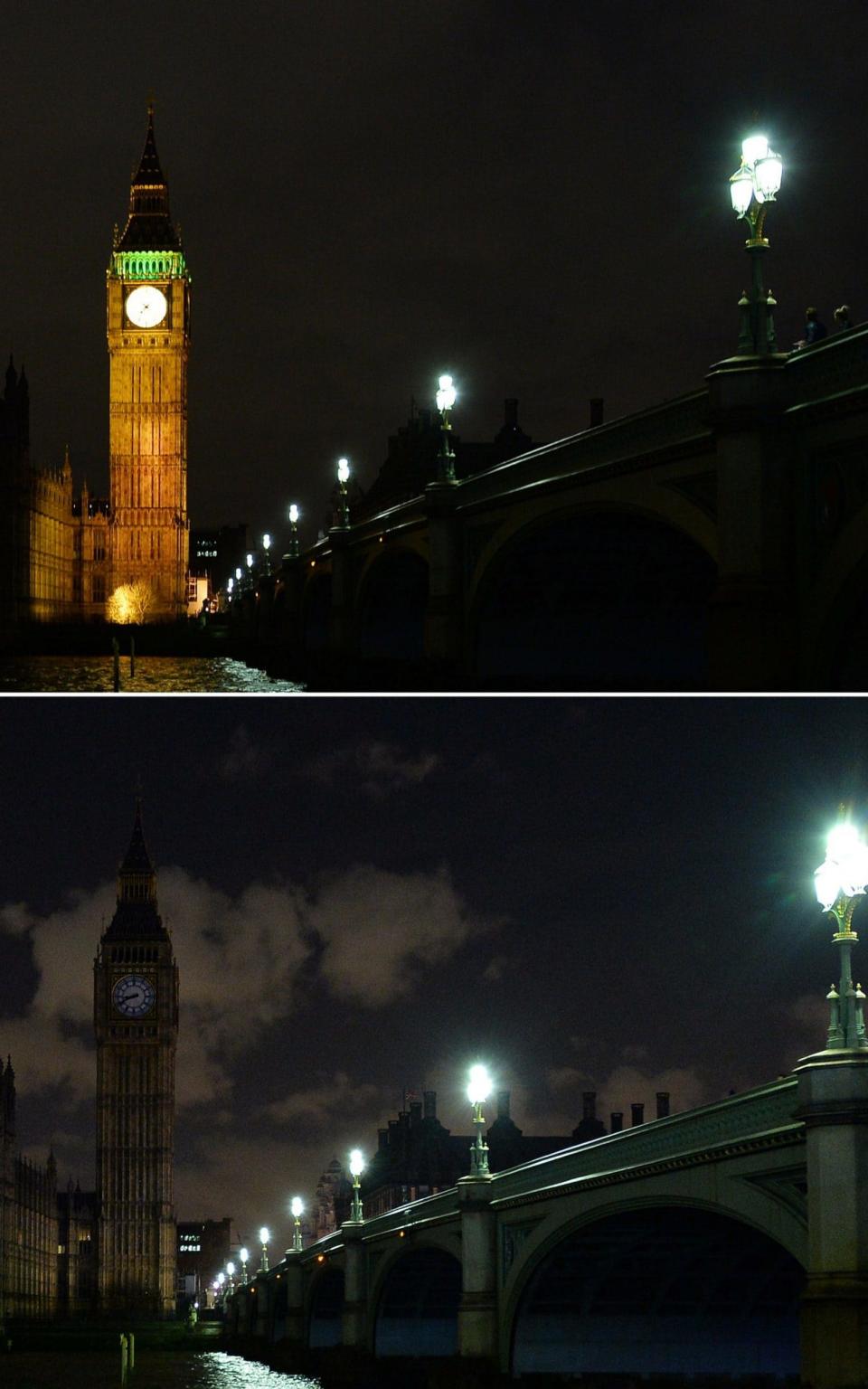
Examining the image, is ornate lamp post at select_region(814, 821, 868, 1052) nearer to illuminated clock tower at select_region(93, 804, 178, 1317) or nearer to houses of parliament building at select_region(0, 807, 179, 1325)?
houses of parliament building at select_region(0, 807, 179, 1325)

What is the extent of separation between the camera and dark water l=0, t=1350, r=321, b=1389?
194 feet

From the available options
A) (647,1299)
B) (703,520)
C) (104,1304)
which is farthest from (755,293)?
(104,1304)

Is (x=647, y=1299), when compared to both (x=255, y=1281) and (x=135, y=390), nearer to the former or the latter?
(x=255, y=1281)

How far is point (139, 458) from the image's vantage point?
522ft

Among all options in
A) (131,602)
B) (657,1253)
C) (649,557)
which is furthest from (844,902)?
(131,602)

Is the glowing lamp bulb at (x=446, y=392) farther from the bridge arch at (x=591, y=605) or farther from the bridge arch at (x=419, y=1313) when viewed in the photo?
the bridge arch at (x=419, y=1313)

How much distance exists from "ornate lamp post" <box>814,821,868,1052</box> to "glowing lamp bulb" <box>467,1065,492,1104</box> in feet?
61.4

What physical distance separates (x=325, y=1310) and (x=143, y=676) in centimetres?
3072

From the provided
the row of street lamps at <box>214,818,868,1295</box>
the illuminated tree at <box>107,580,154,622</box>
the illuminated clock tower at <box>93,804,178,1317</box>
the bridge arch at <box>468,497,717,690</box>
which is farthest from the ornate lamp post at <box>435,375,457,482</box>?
the illuminated clock tower at <box>93,804,178,1317</box>

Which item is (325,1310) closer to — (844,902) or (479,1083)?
(479,1083)

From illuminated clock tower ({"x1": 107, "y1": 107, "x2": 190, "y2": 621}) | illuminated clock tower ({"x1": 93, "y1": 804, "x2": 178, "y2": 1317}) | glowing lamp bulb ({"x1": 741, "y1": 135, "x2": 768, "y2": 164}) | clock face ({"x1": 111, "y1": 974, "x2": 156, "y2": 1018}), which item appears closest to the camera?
glowing lamp bulb ({"x1": 741, "y1": 135, "x2": 768, "y2": 164})

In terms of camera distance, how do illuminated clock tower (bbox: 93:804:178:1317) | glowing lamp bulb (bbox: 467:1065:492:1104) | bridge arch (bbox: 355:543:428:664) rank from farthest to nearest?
illuminated clock tower (bbox: 93:804:178:1317)
bridge arch (bbox: 355:543:428:664)
glowing lamp bulb (bbox: 467:1065:492:1104)

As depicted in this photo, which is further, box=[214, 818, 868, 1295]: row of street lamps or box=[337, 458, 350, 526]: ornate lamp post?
box=[337, 458, 350, 526]: ornate lamp post

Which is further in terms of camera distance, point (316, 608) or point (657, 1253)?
point (316, 608)
